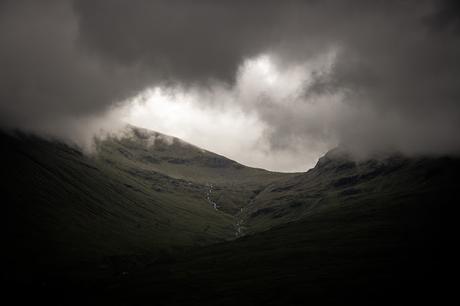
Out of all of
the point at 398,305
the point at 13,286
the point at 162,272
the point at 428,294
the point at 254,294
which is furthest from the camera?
the point at 162,272

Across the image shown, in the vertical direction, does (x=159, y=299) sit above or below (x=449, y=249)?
below

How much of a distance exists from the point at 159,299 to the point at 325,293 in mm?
55109

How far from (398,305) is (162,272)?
104 metres

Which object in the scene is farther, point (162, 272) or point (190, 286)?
point (162, 272)

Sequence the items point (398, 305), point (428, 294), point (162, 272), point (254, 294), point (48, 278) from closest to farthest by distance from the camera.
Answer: point (398, 305) < point (428, 294) < point (254, 294) < point (48, 278) < point (162, 272)

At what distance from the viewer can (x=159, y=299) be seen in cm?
14850

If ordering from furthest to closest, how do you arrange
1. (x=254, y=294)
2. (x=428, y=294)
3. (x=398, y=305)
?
(x=254, y=294), (x=428, y=294), (x=398, y=305)

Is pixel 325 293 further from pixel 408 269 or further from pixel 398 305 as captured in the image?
pixel 408 269

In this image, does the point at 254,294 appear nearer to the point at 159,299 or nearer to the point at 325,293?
the point at 325,293

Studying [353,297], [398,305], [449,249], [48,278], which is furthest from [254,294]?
[449,249]

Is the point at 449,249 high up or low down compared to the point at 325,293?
up

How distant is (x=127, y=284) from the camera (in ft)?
564

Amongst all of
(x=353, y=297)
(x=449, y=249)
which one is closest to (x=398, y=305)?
(x=353, y=297)

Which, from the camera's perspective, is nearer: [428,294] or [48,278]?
[428,294]
